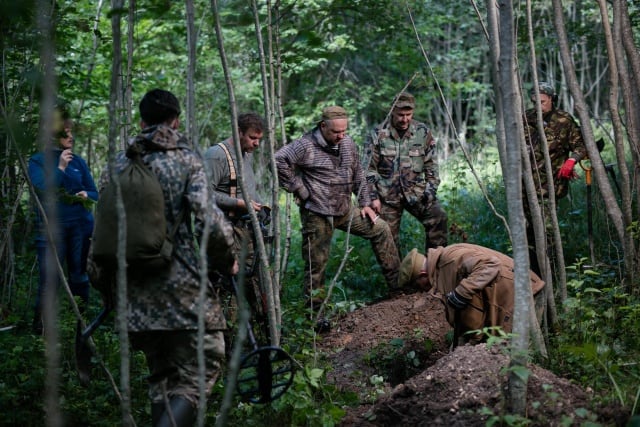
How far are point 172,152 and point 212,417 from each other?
189 centimetres

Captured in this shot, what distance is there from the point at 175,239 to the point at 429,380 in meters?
1.83

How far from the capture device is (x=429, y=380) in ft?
14.4

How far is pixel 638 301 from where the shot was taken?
204 inches

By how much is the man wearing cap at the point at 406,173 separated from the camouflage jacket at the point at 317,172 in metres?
0.64

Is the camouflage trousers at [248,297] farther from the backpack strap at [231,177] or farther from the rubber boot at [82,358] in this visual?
the rubber boot at [82,358]

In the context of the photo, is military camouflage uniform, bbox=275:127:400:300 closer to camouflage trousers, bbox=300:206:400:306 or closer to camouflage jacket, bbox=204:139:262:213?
camouflage trousers, bbox=300:206:400:306

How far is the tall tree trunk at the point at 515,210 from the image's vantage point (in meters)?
3.51

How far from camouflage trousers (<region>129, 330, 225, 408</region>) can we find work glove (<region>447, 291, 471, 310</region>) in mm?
2385

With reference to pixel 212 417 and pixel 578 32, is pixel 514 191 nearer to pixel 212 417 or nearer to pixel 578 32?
pixel 212 417

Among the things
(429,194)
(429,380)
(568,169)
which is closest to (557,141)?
(568,169)

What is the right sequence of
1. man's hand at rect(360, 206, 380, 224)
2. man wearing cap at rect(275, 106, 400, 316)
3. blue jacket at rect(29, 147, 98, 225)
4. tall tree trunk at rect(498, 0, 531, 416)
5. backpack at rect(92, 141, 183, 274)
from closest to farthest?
backpack at rect(92, 141, 183, 274), tall tree trunk at rect(498, 0, 531, 416), blue jacket at rect(29, 147, 98, 225), man wearing cap at rect(275, 106, 400, 316), man's hand at rect(360, 206, 380, 224)

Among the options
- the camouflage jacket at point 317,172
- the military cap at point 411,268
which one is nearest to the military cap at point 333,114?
the camouflage jacket at point 317,172

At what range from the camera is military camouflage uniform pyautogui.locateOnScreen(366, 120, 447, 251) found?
7797 mm

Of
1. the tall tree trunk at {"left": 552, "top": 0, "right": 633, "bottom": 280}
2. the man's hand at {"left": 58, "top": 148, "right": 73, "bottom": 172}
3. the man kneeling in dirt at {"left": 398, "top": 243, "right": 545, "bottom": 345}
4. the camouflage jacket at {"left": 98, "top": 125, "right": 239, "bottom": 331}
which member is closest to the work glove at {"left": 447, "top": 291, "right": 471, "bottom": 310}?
the man kneeling in dirt at {"left": 398, "top": 243, "right": 545, "bottom": 345}
